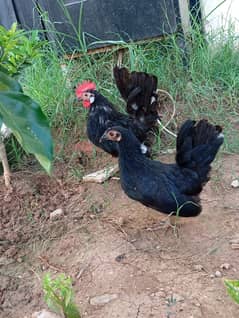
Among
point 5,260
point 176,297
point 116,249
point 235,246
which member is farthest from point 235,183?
point 5,260

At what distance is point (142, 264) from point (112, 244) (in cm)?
23

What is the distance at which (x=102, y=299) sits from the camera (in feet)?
6.68

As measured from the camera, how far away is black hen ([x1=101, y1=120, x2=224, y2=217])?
2.40 metres

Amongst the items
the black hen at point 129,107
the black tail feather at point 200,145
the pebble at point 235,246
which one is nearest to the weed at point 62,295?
the pebble at point 235,246

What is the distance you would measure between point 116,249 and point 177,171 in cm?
49

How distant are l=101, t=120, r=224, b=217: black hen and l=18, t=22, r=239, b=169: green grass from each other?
69cm

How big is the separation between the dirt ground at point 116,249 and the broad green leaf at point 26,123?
836 mm

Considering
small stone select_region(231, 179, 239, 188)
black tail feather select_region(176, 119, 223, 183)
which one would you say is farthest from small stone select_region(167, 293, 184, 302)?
small stone select_region(231, 179, 239, 188)

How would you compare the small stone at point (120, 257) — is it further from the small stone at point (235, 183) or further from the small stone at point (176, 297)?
the small stone at point (235, 183)

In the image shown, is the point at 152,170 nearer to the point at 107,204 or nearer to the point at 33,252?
the point at 107,204

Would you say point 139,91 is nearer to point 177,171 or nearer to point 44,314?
point 177,171

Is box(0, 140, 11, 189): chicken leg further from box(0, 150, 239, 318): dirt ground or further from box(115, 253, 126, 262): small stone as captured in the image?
box(115, 253, 126, 262): small stone

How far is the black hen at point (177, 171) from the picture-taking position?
7.89ft

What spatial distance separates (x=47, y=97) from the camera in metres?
3.34
